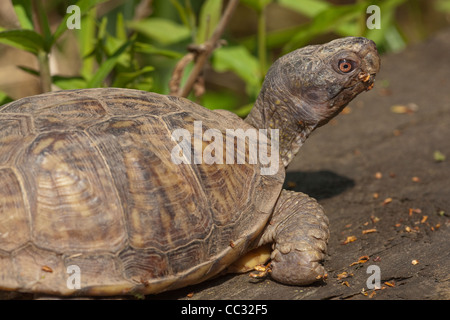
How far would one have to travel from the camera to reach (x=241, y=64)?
4531mm

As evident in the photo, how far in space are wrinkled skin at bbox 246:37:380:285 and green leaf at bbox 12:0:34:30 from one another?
157 centimetres

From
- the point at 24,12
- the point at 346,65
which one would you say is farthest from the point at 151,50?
the point at 346,65

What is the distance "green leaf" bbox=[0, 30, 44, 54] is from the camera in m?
3.00

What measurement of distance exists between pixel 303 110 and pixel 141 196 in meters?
1.07

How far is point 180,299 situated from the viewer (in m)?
2.34

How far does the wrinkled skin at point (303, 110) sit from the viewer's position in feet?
7.90

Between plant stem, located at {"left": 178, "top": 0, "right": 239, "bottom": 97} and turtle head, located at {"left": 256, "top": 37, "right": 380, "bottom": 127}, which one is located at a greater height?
plant stem, located at {"left": 178, "top": 0, "right": 239, "bottom": 97}

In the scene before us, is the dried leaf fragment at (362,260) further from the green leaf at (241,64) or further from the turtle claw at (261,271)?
the green leaf at (241,64)

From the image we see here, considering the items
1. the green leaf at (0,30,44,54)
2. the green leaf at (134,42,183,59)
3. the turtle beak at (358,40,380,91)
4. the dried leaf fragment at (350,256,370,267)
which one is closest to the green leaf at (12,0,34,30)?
the green leaf at (0,30,44,54)

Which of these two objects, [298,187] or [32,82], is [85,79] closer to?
[298,187]

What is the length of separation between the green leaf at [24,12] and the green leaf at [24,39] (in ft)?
0.59

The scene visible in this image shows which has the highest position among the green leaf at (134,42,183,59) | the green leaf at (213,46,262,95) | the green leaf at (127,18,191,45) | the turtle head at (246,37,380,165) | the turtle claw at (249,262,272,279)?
the green leaf at (127,18,191,45)

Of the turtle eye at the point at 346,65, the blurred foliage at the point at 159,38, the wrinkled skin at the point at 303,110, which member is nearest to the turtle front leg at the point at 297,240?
the wrinkled skin at the point at 303,110

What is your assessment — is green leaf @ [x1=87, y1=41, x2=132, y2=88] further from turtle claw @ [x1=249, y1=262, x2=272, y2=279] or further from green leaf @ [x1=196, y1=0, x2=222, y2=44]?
turtle claw @ [x1=249, y1=262, x2=272, y2=279]
